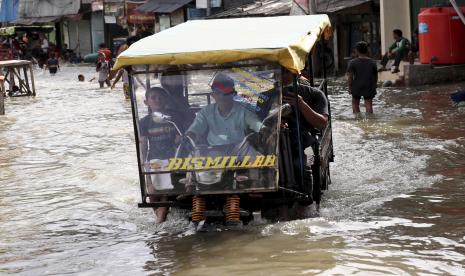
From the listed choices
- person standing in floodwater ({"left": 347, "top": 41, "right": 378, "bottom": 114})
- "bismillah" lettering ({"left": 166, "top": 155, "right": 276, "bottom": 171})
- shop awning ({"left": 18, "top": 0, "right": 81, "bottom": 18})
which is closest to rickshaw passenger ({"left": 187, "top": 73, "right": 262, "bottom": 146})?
"bismillah" lettering ({"left": 166, "top": 155, "right": 276, "bottom": 171})

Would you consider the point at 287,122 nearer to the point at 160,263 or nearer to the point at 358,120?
the point at 160,263

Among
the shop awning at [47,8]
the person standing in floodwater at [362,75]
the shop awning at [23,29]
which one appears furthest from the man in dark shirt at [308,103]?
the shop awning at [47,8]

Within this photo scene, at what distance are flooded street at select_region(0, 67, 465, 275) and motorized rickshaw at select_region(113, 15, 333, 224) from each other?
0.36 m

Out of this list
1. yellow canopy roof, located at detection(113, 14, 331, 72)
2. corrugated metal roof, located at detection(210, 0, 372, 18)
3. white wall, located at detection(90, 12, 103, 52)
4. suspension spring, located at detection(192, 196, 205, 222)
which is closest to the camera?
yellow canopy roof, located at detection(113, 14, 331, 72)

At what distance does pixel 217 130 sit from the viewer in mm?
7516

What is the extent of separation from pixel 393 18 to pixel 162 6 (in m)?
16.3

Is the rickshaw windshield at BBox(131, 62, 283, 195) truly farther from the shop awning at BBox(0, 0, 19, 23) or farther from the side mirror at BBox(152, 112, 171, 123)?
the shop awning at BBox(0, 0, 19, 23)

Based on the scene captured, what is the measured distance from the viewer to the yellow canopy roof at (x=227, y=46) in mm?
7148

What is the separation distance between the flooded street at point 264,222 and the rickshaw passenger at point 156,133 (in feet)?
2.47

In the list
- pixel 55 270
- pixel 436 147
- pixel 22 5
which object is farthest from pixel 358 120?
pixel 22 5

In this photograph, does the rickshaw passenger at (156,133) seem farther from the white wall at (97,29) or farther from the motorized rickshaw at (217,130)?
the white wall at (97,29)

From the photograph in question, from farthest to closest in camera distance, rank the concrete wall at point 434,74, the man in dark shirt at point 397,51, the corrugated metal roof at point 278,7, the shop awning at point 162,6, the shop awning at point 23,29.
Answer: the shop awning at point 23,29, the shop awning at point 162,6, the corrugated metal roof at point 278,7, the man in dark shirt at point 397,51, the concrete wall at point 434,74

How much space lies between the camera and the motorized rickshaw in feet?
24.2

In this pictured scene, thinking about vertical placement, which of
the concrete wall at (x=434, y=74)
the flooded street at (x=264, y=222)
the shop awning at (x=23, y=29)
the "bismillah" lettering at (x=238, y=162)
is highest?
the shop awning at (x=23, y=29)
